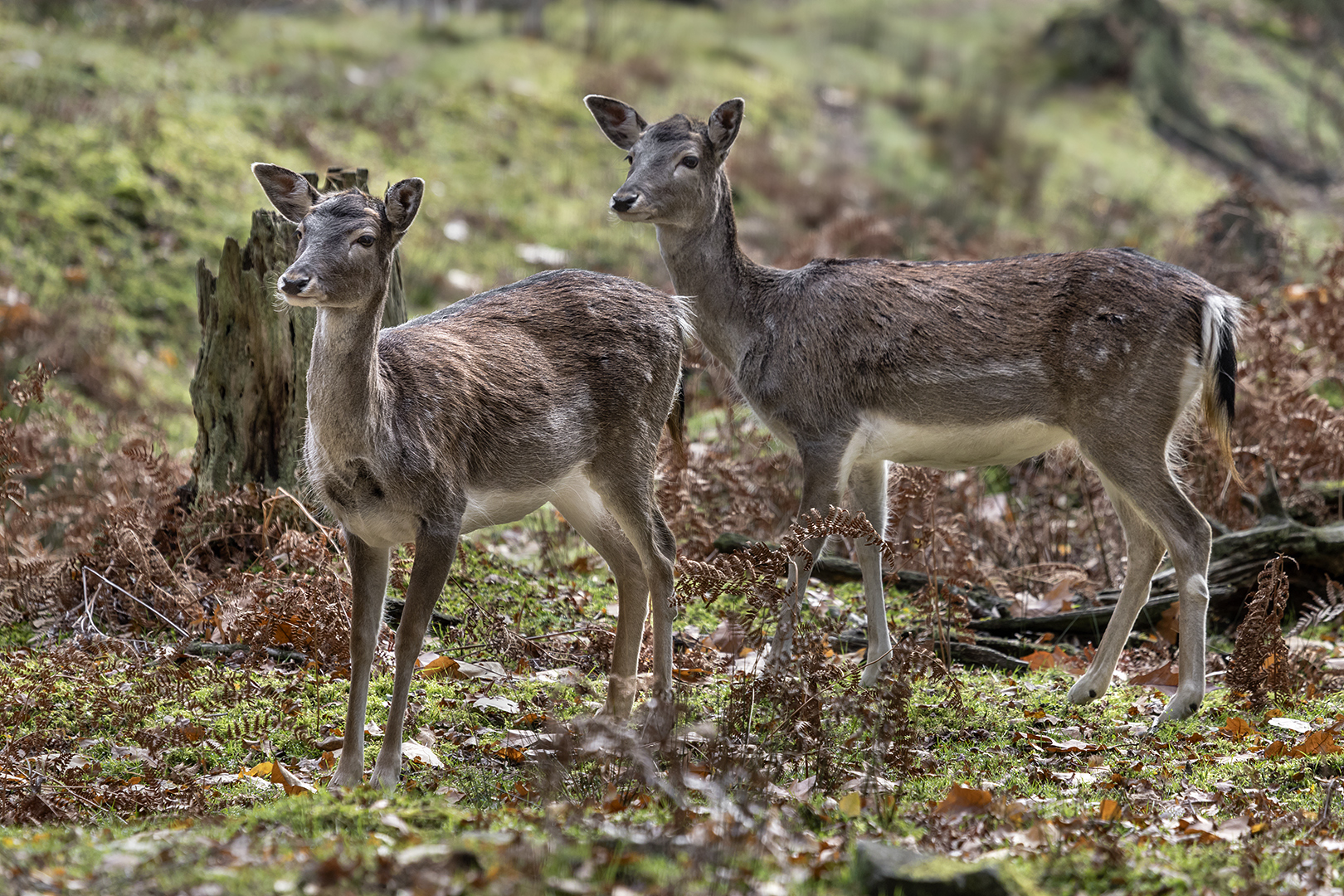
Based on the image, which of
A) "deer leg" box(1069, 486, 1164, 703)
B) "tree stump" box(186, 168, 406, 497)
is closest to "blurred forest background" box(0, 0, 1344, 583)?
"tree stump" box(186, 168, 406, 497)

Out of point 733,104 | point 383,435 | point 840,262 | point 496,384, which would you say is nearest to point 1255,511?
point 840,262

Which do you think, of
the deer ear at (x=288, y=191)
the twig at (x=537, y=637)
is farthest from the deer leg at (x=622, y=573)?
the deer ear at (x=288, y=191)

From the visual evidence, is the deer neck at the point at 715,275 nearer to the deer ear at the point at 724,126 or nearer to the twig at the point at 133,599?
the deer ear at the point at 724,126

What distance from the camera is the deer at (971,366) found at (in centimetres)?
625

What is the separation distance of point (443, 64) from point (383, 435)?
57.9 ft

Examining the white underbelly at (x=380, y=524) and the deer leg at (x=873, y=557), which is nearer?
the white underbelly at (x=380, y=524)

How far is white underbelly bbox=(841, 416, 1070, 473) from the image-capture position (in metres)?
6.45

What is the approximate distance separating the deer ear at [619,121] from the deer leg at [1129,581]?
326cm

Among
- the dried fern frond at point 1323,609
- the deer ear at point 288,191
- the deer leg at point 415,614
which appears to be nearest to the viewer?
the deer leg at point 415,614

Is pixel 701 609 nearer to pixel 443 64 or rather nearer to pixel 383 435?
pixel 383 435

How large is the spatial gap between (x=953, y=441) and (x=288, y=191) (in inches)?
136

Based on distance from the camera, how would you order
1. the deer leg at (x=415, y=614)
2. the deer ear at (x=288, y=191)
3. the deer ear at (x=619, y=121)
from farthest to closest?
the deer ear at (x=619, y=121)
the deer ear at (x=288, y=191)
the deer leg at (x=415, y=614)

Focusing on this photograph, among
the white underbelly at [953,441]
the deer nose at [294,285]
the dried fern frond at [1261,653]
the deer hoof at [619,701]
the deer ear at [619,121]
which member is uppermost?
the deer ear at [619,121]

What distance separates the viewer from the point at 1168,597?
7129mm
